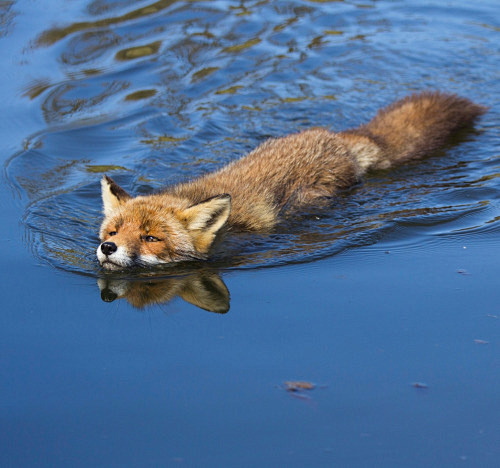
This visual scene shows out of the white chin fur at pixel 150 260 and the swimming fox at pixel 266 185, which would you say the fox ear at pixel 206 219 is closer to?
the swimming fox at pixel 266 185

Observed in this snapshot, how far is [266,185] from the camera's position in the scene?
8562mm

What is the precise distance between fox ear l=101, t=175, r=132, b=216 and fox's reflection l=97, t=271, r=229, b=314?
103 cm

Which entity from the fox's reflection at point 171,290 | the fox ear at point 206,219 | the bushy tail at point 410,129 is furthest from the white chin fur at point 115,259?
the bushy tail at point 410,129

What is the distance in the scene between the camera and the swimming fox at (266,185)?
7465 millimetres

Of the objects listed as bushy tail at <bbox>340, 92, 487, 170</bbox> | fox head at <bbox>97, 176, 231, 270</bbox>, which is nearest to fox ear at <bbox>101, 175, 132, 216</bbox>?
fox head at <bbox>97, 176, 231, 270</bbox>

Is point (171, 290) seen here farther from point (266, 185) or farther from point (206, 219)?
point (266, 185)

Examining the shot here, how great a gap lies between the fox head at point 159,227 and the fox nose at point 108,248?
9cm

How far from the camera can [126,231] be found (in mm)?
7387

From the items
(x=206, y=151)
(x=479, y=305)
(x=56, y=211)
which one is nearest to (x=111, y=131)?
(x=206, y=151)

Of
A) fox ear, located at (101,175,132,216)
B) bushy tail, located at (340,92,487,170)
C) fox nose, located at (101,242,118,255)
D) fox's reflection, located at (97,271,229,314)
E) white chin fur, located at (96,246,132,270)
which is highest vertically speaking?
bushy tail, located at (340,92,487,170)

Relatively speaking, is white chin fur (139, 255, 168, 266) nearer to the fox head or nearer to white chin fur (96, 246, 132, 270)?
the fox head

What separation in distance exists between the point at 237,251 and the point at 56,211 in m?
2.57

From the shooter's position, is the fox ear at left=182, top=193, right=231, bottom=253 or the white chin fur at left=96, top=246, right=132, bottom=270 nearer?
the white chin fur at left=96, top=246, right=132, bottom=270

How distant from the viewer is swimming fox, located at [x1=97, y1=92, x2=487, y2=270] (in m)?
7.46
